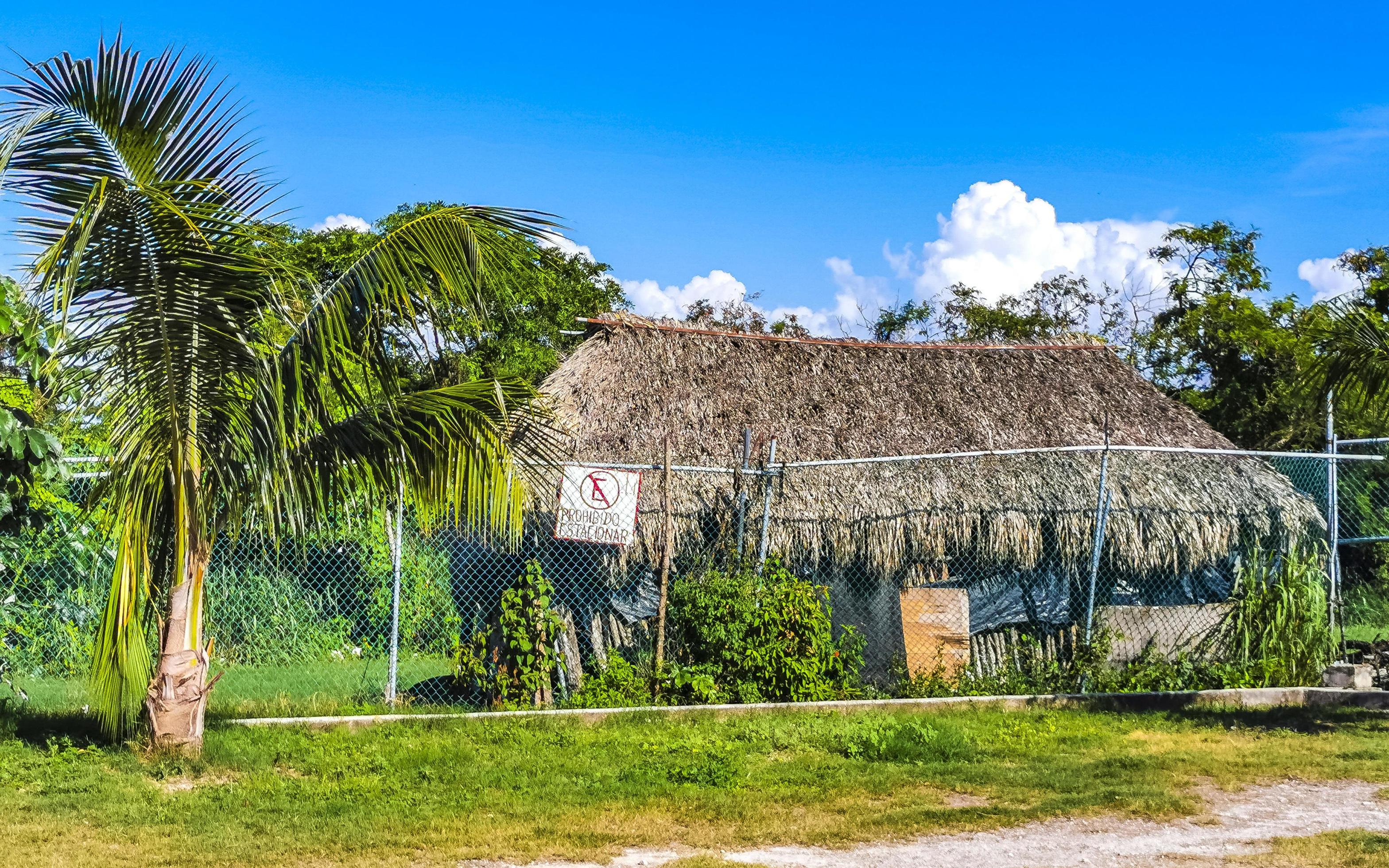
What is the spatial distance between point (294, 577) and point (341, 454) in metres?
6.29

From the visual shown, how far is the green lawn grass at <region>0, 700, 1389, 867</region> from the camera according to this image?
18.9 ft

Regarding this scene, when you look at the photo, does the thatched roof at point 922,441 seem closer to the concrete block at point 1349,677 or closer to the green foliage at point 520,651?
the green foliage at point 520,651

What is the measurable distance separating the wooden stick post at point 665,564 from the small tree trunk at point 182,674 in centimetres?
358

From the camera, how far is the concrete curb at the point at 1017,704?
869 cm

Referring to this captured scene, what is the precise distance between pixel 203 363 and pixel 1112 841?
563 cm

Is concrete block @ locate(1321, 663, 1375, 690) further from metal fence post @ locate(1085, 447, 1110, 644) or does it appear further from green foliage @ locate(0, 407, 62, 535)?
green foliage @ locate(0, 407, 62, 535)

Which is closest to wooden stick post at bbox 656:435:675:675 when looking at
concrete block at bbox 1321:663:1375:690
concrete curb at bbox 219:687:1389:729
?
concrete curb at bbox 219:687:1389:729

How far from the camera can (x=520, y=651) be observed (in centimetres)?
945

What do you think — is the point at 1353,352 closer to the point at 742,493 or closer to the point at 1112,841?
the point at 742,493

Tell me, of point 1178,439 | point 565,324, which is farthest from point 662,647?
point 565,324

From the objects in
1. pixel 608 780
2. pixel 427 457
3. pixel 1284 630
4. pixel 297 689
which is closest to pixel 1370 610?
pixel 1284 630

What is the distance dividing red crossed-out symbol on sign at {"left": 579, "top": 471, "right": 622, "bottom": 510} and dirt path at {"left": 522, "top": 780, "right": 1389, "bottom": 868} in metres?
4.49

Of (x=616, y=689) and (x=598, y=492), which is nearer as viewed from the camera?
(x=616, y=689)

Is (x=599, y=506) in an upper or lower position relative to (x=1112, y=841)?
upper
